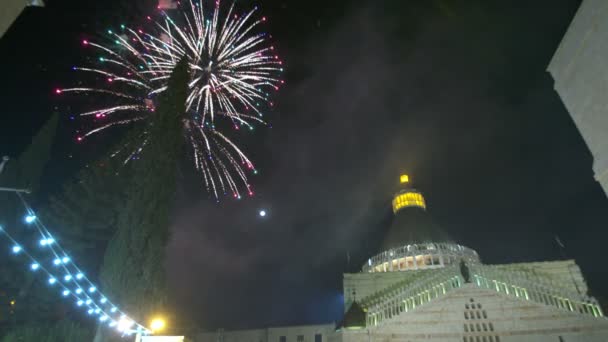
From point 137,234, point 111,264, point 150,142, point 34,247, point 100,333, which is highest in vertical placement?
point 150,142

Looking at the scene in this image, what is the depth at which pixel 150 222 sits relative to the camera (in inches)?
630

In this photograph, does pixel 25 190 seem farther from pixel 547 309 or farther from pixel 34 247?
pixel 547 309

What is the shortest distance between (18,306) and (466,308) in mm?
29523

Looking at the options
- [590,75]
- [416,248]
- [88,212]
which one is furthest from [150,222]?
[416,248]

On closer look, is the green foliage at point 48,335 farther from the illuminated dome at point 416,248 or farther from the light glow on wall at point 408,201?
the light glow on wall at point 408,201

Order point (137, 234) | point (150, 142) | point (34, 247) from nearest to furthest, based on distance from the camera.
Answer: point (137, 234) < point (150, 142) < point (34, 247)

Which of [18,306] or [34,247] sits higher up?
[34,247]

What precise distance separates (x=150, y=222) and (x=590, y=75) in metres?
17.9

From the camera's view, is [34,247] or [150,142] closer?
[150,142]

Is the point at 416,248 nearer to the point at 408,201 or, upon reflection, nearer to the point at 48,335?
the point at 408,201

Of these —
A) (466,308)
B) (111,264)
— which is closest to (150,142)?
(111,264)

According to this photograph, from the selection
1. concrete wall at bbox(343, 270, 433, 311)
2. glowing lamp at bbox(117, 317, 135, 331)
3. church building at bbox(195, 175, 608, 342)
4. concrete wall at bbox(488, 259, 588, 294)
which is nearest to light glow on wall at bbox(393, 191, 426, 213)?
concrete wall at bbox(343, 270, 433, 311)

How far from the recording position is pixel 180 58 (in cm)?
1861

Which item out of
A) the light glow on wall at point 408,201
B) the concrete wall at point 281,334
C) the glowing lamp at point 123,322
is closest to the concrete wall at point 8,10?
the glowing lamp at point 123,322
